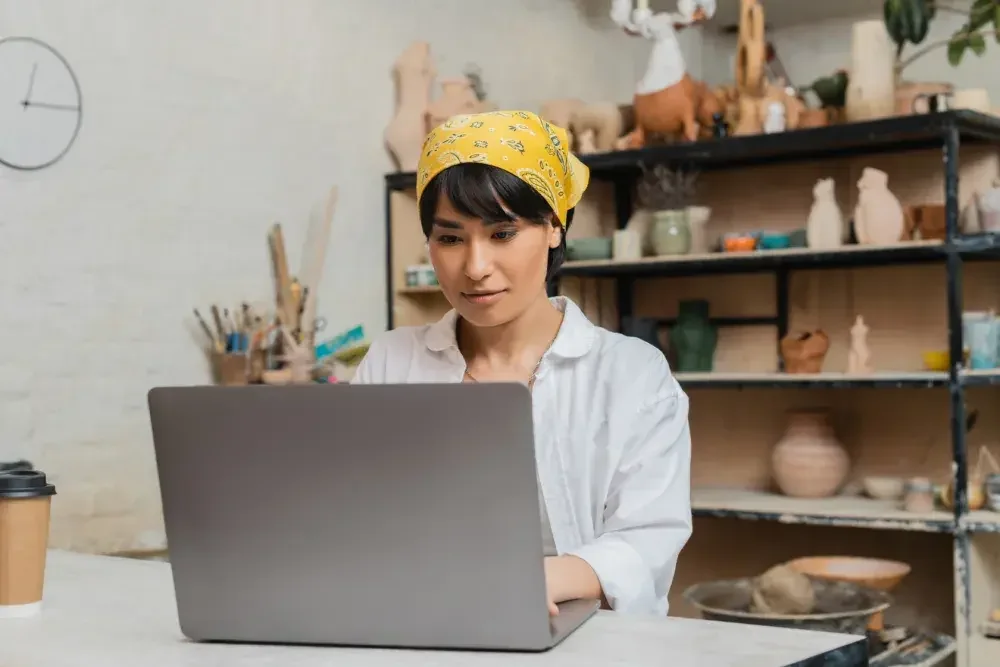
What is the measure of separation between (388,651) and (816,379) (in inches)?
108

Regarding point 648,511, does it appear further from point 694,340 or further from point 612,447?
point 694,340

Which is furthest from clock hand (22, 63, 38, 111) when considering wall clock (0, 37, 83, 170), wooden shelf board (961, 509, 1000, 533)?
wooden shelf board (961, 509, 1000, 533)

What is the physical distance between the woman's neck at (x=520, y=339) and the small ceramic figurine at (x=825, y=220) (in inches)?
83.3

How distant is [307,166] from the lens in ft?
13.3

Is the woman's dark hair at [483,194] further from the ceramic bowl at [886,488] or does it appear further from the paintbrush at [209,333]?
the ceramic bowl at [886,488]

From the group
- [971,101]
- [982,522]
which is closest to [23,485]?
[982,522]

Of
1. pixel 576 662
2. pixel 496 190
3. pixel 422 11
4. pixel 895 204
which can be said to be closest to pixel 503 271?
pixel 496 190

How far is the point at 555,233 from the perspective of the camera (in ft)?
5.64

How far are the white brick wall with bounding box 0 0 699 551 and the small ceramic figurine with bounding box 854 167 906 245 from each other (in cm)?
165

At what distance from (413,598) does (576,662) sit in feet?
0.53

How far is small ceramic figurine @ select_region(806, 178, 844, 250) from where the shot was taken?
369 cm

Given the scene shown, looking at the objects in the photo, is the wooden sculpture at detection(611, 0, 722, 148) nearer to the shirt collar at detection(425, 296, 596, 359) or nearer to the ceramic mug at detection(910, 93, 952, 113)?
the ceramic mug at detection(910, 93, 952, 113)

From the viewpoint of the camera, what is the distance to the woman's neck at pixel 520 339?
5.70 feet

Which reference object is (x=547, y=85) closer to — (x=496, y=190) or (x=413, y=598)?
(x=496, y=190)
